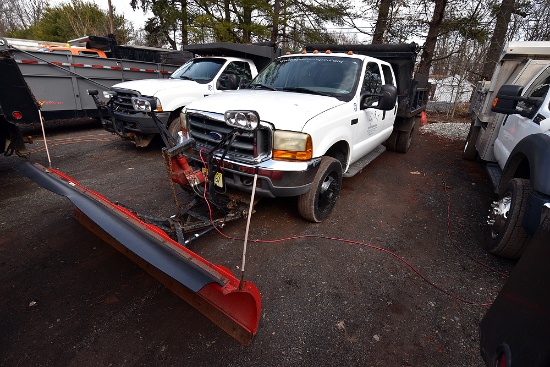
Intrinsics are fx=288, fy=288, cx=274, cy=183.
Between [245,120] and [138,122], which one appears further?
[138,122]

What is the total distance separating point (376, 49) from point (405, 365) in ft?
19.9

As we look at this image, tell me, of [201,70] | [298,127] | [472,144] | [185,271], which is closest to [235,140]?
[298,127]

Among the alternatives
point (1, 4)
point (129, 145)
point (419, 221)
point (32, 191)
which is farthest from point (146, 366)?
point (1, 4)

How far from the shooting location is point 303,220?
3.76 m

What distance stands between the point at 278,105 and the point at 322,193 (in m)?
1.23

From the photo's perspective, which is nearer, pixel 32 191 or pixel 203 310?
pixel 203 310

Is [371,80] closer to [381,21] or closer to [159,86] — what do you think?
[159,86]

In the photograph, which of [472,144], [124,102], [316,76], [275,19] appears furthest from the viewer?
[275,19]

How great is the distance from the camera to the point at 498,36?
43.3ft

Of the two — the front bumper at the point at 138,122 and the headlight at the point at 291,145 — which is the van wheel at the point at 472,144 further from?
the front bumper at the point at 138,122

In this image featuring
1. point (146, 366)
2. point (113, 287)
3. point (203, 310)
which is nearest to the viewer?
point (146, 366)

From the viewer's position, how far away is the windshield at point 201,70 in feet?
21.8

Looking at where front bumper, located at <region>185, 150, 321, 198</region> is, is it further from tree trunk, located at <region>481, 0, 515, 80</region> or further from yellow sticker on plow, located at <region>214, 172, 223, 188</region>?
tree trunk, located at <region>481, 0, 515, 80</region>

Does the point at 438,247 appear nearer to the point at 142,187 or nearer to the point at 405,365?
the point at 405,365
